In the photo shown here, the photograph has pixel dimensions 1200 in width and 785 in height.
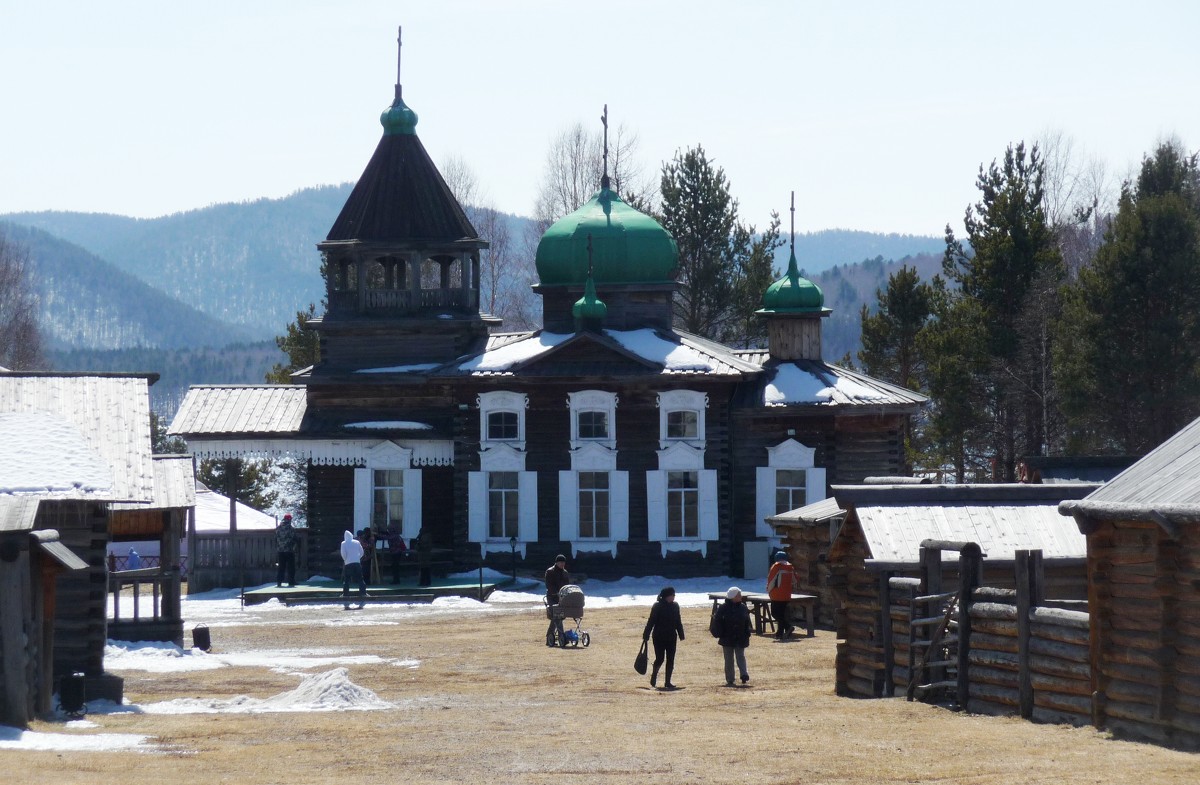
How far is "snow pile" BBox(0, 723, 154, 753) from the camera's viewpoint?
16.4 metres

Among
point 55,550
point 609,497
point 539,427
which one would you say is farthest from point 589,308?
point 55,550

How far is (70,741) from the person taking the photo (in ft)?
55.6

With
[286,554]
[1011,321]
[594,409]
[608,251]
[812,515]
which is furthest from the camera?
[1011,321]

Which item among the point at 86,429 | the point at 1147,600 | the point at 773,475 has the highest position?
the point at 86,429

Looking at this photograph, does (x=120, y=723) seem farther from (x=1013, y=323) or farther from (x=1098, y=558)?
(x=1013, y=323)

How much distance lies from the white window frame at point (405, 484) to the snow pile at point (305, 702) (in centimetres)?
1936

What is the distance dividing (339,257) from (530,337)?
5019 millimetres

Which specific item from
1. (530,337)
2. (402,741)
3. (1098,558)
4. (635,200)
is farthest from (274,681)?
(635,200)

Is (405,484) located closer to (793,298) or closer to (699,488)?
(699,488)

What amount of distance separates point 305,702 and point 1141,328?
3080 centimetres

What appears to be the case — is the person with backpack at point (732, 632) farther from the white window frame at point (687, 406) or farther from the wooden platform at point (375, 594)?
the white window frame at point (687, 406)

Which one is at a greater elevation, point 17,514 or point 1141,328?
point 1141,328

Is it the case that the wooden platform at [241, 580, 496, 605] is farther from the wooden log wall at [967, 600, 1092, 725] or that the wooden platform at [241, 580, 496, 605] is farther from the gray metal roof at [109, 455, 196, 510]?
the wooden log wall at [967, 600, 1092, 725]

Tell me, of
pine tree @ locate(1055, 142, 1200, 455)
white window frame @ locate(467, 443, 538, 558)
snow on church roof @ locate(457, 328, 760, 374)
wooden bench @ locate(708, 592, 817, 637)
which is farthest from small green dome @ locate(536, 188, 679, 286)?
wooden bench @ locate(708, 592, 817, 637)
